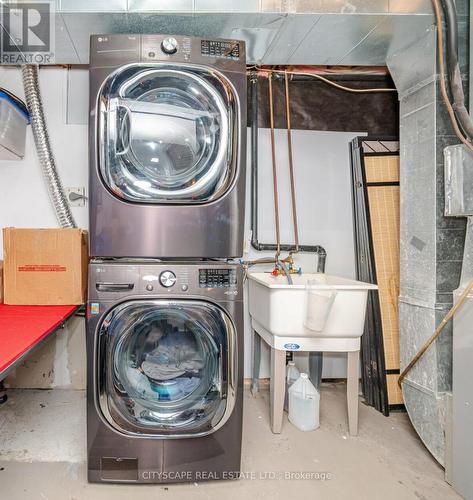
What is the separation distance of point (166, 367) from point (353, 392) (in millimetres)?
1040

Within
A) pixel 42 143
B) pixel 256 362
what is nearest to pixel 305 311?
pixel 256 362

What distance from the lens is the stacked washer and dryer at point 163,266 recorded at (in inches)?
54.9

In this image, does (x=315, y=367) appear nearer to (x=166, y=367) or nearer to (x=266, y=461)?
(x=266, y=461)

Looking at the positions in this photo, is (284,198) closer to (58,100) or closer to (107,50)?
(107,50)

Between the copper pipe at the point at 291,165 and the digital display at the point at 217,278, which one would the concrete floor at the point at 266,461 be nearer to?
the digital display at the point at 217,278

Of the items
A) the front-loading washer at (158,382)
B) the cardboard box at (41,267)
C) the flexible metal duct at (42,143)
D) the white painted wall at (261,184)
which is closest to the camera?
the front-loading washer at (158,382)

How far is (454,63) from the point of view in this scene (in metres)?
1.62

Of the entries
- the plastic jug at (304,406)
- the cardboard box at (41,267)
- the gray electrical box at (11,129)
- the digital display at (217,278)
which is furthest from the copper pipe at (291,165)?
the gray electrical box at (11,129)

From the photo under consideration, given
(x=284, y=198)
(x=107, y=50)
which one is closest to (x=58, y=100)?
(x=107, y=50)

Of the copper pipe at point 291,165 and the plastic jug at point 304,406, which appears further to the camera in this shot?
the copper pipe at point 291,165

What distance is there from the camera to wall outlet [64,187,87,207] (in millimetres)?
2264

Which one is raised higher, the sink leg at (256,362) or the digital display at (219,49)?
the digital display at (219,49)

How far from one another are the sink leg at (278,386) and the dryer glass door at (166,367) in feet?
1.48
